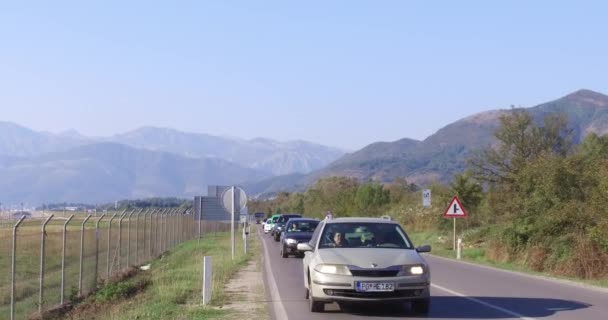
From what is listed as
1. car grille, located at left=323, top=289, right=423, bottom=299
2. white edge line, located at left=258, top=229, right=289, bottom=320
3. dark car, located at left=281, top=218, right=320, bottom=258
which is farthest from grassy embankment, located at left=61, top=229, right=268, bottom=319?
dark car, located at left=281, top=218, right=320, bottom=258

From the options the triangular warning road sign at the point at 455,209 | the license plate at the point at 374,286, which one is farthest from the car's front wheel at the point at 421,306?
the triangular warning road sign at the point at 455,209

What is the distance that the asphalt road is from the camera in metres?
15.1

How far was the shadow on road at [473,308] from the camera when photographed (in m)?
15.0

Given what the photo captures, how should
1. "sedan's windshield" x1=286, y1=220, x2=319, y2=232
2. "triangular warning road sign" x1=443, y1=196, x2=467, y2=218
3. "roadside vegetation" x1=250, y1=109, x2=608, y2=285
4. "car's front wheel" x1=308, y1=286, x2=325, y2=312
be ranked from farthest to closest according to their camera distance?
1. "sedan's windshield" x1=286, y1=220, x2=319, y2=232
2. "triangular warning road sign" x1=443, y1=196, x2=467, y2=218
3. "roadside vegetation" x1=250, y1=109, x2=608, y2=285
4. "car's front wheel" x1=308, y1=286, x2=325, y2=312

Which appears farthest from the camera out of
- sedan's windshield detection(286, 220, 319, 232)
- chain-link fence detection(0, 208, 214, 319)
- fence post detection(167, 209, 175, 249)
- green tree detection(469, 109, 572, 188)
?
green tree detection(469, 109, 572, 188)

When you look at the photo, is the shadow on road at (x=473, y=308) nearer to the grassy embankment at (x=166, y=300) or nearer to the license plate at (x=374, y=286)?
the license plate at (x=374, y=286)

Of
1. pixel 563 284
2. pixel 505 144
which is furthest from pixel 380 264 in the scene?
pixel 505 144

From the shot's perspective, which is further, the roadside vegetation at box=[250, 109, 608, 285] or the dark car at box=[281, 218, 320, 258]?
the dark car at box=[281, 218, 320, 258]

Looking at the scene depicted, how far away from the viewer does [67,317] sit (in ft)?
61.8

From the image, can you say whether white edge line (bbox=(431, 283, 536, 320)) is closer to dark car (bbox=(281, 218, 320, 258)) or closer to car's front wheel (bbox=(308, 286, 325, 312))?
car's front wheel (bbox=(308, 286, 325, 312))

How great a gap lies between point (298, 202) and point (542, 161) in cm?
10063

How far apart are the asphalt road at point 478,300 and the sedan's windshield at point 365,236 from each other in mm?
1165

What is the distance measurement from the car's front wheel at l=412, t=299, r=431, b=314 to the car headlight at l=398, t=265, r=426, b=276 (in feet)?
1.95

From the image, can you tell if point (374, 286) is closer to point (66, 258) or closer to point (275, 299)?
point (275, 299)
